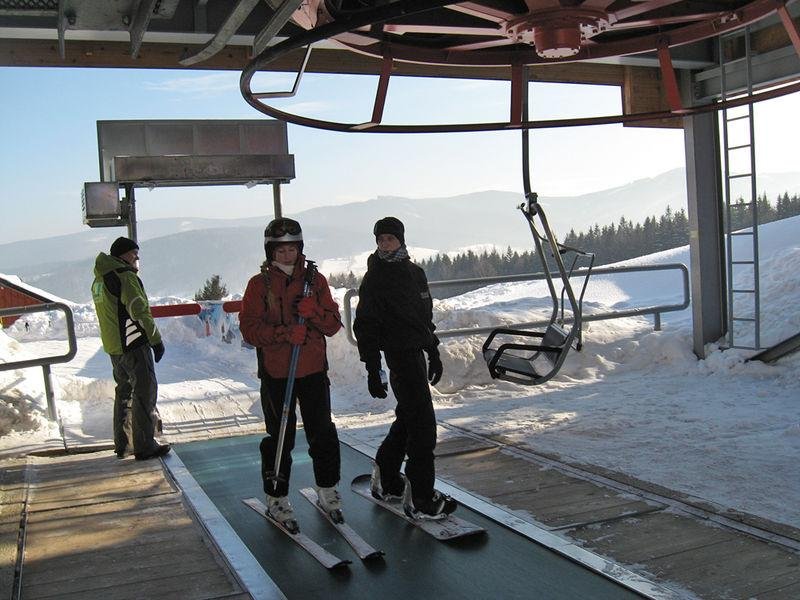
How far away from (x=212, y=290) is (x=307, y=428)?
56.7 feet

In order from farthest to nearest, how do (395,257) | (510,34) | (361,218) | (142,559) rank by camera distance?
(361,218) → (395,257) → (142,559) → (510,34)

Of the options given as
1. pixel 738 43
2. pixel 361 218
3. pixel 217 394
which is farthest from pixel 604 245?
pixel 361 218

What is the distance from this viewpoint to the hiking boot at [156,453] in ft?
23.0

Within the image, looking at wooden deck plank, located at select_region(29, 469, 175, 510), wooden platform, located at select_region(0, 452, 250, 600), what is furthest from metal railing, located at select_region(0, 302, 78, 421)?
wooden deck plank, located at select_region(29, 469, 175, 510)

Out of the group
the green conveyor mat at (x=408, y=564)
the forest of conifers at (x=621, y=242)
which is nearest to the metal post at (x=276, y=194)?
the green conveyor mat at (x=408, y=564)

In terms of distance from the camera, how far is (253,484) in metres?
6.02

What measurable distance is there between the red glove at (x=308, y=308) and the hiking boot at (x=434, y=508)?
1.17 meters

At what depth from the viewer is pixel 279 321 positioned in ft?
15.9

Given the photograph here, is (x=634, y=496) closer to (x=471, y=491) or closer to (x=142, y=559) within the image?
(x=471, y=491)

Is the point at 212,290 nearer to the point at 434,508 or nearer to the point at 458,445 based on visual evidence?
the point at 458,445

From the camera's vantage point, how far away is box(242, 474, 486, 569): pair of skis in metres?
4.33

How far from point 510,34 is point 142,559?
309 cm

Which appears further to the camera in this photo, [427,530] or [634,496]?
[634,496]

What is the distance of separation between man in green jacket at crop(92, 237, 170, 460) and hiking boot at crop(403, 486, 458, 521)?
2.90 m
